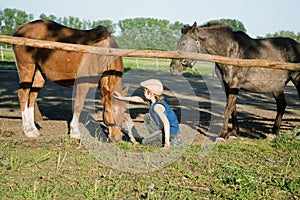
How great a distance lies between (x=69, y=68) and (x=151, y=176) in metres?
3.60

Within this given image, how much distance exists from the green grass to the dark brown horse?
208 centimetres

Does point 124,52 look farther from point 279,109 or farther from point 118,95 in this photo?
point 279,109

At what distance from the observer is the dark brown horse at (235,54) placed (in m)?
7.17

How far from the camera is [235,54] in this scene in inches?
287

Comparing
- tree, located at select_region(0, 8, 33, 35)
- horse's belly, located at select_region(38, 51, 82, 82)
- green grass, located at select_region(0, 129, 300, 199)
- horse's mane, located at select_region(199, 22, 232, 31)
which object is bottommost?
tree, located at select_region(0, 8, 33, 35)

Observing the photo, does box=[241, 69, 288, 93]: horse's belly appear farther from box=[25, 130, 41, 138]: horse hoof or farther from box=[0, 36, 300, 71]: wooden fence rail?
box=[25, 130, 41, 138]: horse hoof

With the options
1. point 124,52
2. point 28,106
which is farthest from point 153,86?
point 28,106

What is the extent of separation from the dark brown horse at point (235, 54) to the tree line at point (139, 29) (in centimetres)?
54

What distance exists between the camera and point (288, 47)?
25.2 feet

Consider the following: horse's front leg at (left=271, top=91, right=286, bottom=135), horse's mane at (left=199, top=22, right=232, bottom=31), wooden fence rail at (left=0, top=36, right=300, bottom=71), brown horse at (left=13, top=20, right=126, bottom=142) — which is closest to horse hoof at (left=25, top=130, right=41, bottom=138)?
brown horse at (left=13, top=20, right=126, bottom=142)

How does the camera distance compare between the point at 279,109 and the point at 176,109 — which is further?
the point at 176,109

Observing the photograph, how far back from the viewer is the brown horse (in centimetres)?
628

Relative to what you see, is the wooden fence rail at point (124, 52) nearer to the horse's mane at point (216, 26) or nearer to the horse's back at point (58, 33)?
the horse's back at point (58, 33)

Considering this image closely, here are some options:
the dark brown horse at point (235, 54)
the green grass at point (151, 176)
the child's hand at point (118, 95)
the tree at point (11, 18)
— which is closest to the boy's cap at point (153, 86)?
the child's hand at point (118, 95)
